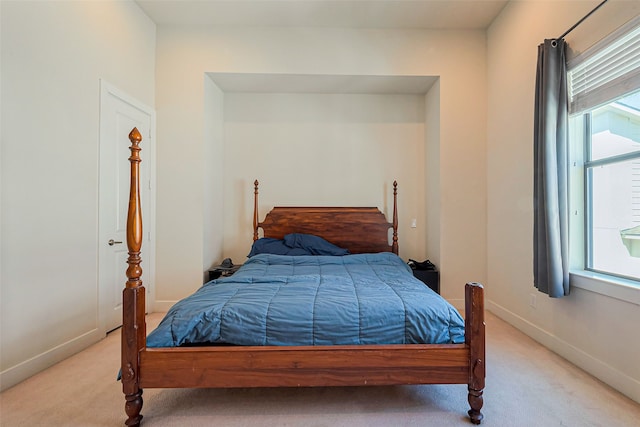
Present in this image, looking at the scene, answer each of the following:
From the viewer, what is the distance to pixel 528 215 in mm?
2893

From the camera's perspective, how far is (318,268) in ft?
9.91

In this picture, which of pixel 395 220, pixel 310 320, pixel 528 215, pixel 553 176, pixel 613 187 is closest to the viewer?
pixel 310 320

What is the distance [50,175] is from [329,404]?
247 centimetres

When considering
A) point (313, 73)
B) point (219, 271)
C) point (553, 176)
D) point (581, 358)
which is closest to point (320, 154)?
point (313, 73)

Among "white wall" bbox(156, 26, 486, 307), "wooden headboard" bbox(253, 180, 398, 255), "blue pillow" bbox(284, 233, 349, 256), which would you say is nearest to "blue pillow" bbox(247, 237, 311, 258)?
"blue pillow" bbox(284, 233, 349, 256)

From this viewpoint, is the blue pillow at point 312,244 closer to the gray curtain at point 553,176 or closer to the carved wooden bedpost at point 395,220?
the carved wooden bedpost at point 395,220

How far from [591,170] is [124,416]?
3445 mm

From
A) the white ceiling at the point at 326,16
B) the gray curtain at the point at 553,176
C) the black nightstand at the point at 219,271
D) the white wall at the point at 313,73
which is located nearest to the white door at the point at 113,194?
the white wall at the point at 313,73

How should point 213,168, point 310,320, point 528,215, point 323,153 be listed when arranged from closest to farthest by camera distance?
point 310,320
point 528,215
point 213,168
point 323,153

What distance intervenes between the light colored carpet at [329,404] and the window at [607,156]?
34.2 inches

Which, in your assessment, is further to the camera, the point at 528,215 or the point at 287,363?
the point at 528,215

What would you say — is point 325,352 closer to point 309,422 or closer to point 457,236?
point 309,422

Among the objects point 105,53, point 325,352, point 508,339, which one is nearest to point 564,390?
point 508,339

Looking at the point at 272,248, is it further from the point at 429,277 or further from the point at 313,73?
the point at 313,73
